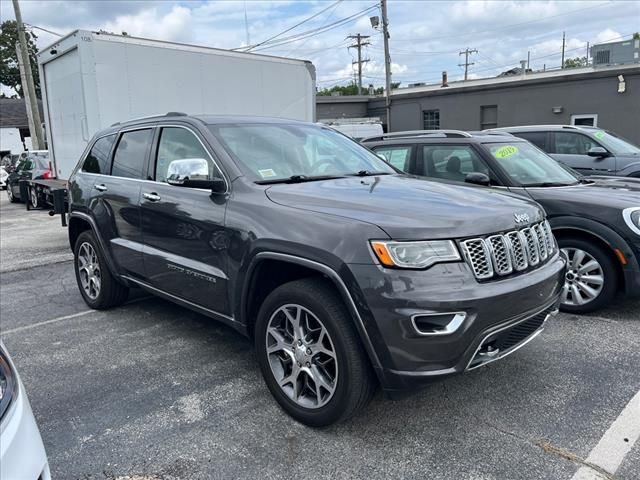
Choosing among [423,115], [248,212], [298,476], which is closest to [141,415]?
[298,476]

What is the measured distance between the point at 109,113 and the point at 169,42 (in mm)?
1745

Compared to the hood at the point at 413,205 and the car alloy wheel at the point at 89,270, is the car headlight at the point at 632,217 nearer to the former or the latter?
the hood at the point at 413,205

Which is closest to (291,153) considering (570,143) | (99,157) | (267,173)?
(267,173)

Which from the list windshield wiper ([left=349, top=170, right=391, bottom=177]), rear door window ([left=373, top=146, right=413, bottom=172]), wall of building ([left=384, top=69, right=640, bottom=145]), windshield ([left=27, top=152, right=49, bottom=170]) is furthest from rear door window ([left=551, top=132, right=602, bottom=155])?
windshield ([left=27, top=152, right=49, bottom=170])

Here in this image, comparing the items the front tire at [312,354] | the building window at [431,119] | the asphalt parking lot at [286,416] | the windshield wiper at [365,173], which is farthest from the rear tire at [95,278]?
the building window at [431,119]

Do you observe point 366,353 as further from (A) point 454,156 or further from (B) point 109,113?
(B) point 109,113

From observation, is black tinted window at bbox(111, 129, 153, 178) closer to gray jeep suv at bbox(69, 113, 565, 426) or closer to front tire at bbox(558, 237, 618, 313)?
gray jeep suv at bbox(69, 113, 565, 426)

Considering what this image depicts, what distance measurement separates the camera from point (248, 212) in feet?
10.7

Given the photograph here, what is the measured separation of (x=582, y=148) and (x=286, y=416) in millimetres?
8193

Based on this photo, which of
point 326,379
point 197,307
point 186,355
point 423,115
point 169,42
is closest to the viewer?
point 326,379

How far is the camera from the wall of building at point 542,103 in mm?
18234

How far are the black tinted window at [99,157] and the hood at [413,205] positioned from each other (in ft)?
8.10

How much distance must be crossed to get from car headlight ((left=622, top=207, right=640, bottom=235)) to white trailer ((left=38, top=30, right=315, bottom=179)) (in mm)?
7514

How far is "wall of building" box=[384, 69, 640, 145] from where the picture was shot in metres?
18.2
